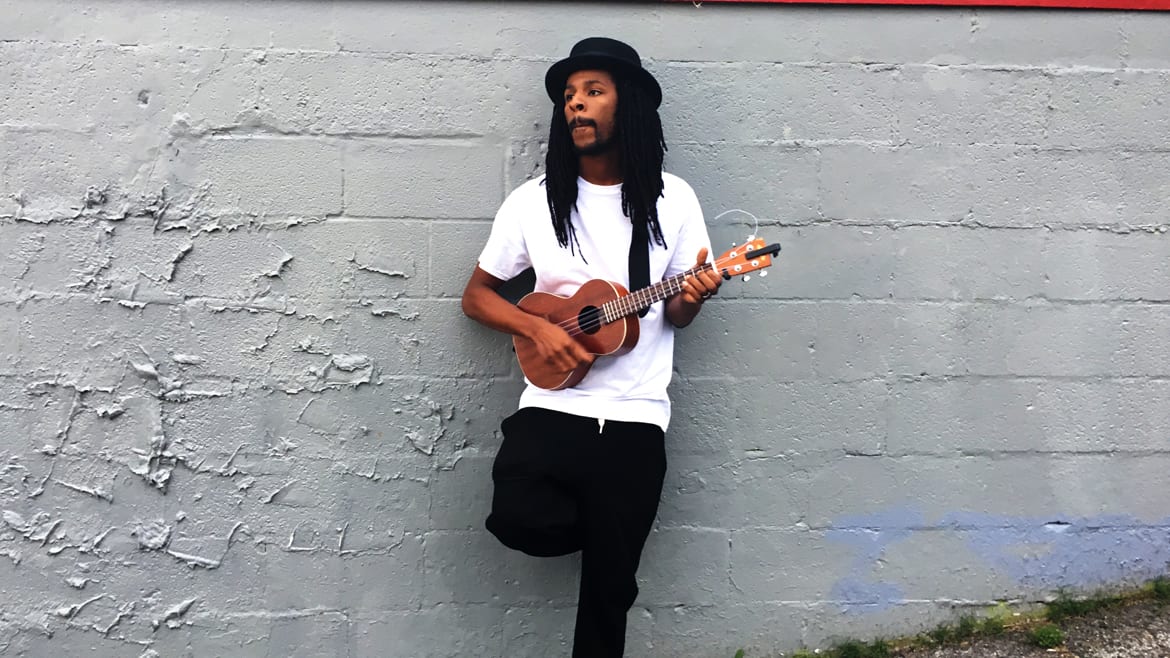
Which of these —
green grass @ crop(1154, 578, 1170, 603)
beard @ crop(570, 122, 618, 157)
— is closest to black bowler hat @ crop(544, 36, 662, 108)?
beard @ crop(570, 122, 618, 157)

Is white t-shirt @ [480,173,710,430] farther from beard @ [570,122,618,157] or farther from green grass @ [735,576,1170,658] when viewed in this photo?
green grass @ [735,576,1170,658]

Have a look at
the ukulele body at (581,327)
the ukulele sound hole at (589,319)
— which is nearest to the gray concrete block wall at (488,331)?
the ukulele body at (581,327)

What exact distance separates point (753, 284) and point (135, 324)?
6.65 ft

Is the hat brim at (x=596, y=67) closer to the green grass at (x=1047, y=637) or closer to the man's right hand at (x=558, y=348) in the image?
the man's right hand at (x=558, y=348)

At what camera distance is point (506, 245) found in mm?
3127

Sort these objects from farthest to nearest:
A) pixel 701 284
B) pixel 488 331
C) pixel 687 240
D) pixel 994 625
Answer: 1. pixel 994 625
2. pixel 488 331
3. pixel 687 240
4. pixel 701 284

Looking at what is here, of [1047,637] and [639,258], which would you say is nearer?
[639,258]

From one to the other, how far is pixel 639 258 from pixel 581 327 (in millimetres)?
269

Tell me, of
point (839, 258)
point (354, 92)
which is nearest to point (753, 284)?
point (839, 258)

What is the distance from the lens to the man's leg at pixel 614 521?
9.60ft

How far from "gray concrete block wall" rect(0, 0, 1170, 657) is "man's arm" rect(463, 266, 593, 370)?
196 millimetres

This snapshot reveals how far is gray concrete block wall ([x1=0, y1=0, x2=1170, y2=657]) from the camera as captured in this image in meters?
3.25

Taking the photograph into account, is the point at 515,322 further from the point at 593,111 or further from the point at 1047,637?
the point at 1047,637

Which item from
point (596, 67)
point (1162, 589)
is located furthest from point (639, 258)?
point (1162, 589)
